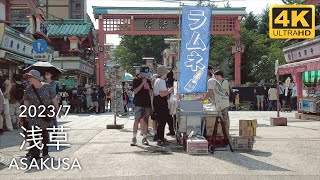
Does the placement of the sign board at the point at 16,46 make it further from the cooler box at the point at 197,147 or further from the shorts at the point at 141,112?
the cooler box at the point at 197,147

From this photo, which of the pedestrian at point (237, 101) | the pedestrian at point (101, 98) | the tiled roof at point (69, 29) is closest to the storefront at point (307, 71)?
the pedestrian at point (237, 101)

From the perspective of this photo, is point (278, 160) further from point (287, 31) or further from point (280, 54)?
point (280, 54)

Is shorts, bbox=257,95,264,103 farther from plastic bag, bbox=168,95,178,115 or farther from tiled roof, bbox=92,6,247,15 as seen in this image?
plastic bag, bbox=168,95,178,115

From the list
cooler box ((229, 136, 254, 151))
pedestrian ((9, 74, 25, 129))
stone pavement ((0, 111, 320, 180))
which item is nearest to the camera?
stone pavement ((0, 111, 320, 180))

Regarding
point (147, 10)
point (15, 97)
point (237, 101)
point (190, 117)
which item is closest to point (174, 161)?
point (190, 117)

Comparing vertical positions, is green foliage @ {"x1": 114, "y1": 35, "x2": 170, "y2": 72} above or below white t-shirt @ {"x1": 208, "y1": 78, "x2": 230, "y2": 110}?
above

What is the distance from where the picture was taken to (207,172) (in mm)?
6734

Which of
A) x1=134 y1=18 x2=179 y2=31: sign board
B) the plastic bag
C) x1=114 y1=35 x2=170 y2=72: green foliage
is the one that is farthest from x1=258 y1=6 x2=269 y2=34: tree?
the plastic bag

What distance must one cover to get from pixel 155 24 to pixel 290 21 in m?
19.3

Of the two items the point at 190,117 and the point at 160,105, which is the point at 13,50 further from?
the point at 190,117

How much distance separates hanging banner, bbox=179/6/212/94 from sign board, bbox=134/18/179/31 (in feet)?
71.3

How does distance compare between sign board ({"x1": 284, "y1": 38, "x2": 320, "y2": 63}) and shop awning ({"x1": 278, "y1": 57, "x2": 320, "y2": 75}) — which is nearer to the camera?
shop awning ({"x1": 278, "y1": 57, "x2": 320, "y2": 75})

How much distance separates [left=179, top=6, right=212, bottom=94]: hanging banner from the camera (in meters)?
9.32

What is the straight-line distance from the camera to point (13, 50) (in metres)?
18.8
